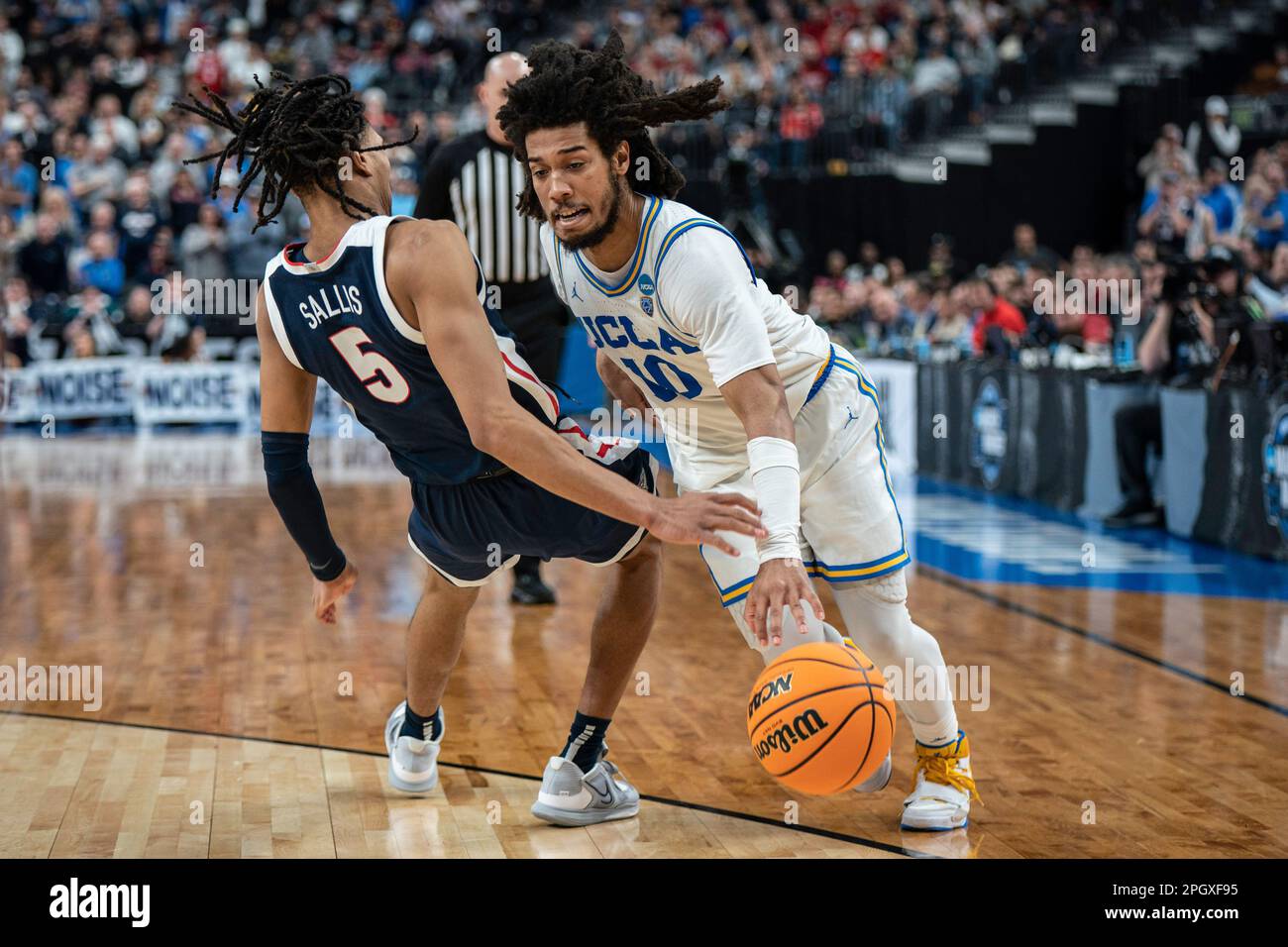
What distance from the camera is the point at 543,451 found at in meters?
3.23

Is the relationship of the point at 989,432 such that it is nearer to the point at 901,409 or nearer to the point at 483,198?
the point at 901,409

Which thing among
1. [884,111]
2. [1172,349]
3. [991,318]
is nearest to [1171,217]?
[991,318]

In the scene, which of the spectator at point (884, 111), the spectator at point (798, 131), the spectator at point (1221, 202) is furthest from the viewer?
the spectator at point (884, 111)

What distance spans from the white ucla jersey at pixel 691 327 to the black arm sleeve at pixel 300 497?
0.77 metres

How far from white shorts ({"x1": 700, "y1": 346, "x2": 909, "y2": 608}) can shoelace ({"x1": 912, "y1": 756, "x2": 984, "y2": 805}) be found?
511 mm

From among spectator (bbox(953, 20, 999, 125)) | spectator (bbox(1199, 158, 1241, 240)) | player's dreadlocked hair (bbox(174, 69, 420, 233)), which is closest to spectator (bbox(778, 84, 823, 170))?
spectator (bbox(953, 20, 999, 125))

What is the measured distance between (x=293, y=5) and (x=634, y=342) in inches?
800

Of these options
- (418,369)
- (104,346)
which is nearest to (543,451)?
(418,369)

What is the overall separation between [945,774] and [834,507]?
0.73 meters

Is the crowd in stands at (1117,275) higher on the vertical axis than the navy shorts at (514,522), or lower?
higher

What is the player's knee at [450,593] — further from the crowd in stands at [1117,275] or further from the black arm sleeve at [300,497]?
the crowd in stands at [1117,275]

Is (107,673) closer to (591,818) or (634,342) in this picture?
(591,818)

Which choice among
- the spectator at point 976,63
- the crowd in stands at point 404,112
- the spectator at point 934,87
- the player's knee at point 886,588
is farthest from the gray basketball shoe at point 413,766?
the spectator at point 976,63

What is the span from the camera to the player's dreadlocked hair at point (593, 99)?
3459 mm
